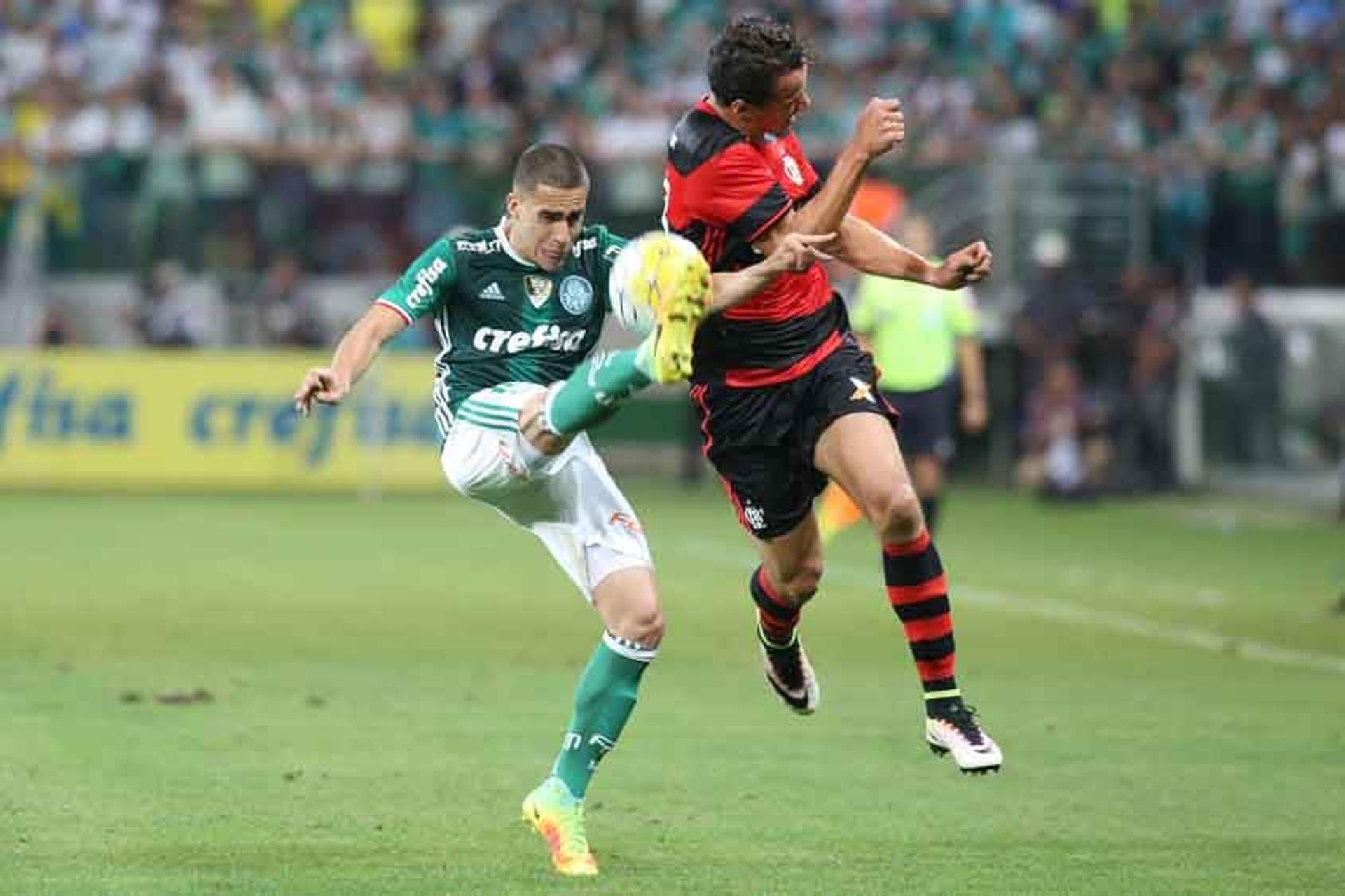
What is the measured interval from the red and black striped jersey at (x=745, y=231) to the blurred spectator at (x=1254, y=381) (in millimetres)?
16174

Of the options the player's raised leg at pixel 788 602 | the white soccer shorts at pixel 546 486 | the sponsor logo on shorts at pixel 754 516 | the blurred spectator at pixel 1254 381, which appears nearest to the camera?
the white soccer shorts at pixel 546 486

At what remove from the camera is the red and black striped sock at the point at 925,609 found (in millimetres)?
8438

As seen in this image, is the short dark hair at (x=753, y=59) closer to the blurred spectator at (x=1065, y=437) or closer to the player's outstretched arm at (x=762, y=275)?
the player's outstretched arm at (x=762, y=275)

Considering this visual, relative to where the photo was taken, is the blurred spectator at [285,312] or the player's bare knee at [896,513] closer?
the player's bare knee at [896,513]

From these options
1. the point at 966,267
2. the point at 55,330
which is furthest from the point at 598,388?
the point at 55,330

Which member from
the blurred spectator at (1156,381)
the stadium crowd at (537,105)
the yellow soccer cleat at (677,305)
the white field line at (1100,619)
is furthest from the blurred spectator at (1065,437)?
the yellow soccer cleat at (677,305)

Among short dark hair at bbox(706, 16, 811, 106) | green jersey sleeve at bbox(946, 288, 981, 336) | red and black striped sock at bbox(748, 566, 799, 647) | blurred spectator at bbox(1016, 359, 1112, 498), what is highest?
short dark hair at bbox(706, 16, 811, 106)

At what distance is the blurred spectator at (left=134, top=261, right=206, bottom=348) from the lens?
25.2 m

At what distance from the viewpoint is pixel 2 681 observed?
11.4m

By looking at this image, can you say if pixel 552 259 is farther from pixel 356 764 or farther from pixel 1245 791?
pixel 1245 791

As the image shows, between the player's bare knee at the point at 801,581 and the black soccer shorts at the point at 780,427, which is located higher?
the black soccer shorts at the point at 780,427

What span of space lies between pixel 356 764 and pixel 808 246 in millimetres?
2823

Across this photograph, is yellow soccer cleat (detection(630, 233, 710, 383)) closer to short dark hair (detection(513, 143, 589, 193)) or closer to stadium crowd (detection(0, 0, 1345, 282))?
short dark hair (detection(513, 143, 589, 193))

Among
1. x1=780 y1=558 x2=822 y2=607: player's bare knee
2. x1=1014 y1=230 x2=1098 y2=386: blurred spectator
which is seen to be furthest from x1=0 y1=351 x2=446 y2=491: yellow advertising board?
x1=780 y1=558 x2=822 y2=607: player's bare knee
